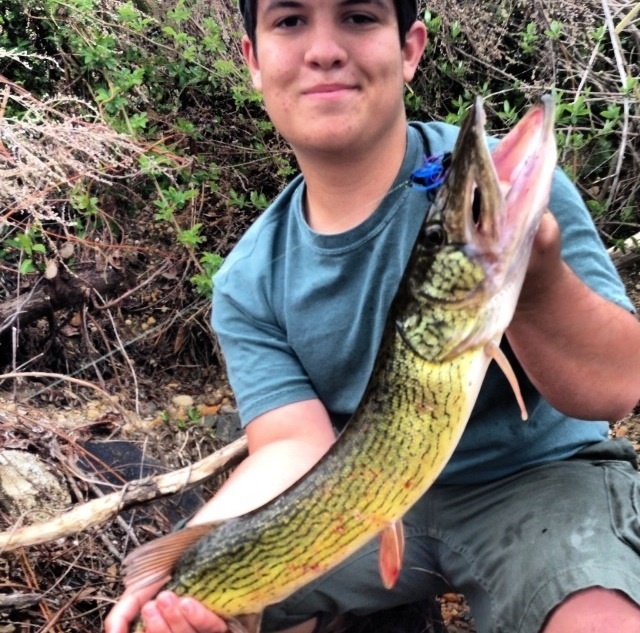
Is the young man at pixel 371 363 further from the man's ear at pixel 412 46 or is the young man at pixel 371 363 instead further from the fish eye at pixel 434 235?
the fish eye at pixel 434 235

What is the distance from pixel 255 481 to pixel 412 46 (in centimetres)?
120

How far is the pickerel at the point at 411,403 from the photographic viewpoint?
114 centimetres

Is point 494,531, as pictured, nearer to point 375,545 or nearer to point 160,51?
point 375,545

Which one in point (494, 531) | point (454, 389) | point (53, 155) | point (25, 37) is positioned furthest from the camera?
point (25, 37)

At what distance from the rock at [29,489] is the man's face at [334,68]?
1519 mm

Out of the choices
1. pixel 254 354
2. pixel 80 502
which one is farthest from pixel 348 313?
pixel 80 502

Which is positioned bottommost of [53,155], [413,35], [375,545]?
[375,545]

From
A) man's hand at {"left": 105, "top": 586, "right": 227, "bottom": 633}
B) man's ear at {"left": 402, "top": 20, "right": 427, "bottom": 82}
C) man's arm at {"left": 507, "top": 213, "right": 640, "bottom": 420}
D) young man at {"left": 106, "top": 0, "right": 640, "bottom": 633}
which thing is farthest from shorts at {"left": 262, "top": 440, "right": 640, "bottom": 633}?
man's ear at {"left": 402, "top": 20, "right": 427, "bottom": 82}

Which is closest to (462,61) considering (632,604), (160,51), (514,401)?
(160,51)

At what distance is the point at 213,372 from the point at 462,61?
6.30 ft

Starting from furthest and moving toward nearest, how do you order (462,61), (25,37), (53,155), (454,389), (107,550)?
(25,37)
(462,61)
(53,155)
(107,550)
(454,389)

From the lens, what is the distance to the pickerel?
3.75ft

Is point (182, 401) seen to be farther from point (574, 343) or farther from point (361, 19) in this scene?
point (574, 343)

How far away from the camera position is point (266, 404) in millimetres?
1978
